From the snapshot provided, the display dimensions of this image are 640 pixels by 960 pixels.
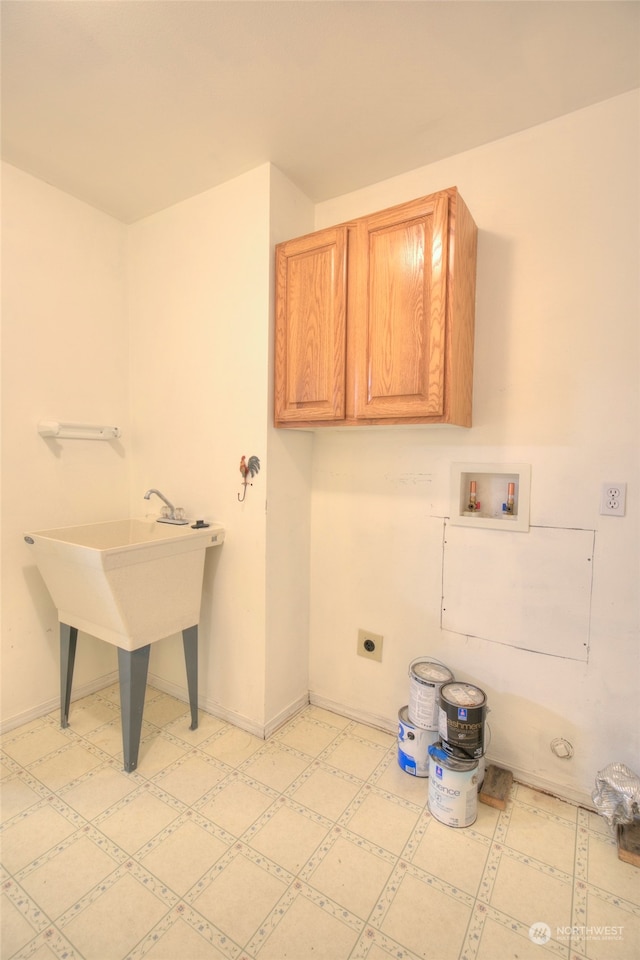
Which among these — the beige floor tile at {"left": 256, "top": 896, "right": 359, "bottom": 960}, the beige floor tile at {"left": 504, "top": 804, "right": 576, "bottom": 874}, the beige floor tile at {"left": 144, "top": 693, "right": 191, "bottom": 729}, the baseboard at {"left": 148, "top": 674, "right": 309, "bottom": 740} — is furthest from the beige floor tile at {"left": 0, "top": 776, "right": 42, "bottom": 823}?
the beige floor tile at {"left": 504, "top": 804, "right": 576, "bottom": 874}

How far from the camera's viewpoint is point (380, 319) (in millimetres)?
1635

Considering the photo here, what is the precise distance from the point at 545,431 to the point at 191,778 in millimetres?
1906

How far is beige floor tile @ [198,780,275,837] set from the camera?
147 centimetres

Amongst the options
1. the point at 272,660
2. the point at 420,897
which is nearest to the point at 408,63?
the point at 272,660

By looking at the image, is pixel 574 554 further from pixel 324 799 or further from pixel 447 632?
pixel 324 799

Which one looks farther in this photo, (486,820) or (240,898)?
(486,820)

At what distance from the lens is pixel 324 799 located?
5.18ft

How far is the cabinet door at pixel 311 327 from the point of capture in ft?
5.64

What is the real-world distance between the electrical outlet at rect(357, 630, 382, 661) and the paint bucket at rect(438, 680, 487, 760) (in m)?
0.49

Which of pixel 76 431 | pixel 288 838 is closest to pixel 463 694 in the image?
pixel 288 838

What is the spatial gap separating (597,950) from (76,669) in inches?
89.7

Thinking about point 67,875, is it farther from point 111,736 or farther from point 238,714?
point 238,714

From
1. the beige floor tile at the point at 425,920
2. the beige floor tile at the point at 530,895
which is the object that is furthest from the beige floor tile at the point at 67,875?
the beige floor tile at the point at 530,895

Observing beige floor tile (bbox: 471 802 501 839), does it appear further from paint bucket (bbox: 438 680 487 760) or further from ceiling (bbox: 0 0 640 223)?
ceiling (bbox: 0 0 640 223)
